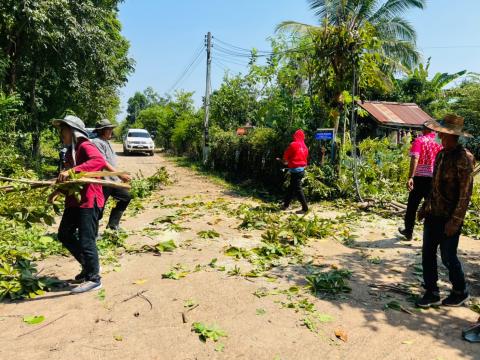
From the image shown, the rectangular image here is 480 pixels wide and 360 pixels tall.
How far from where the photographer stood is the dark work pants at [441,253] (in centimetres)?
381

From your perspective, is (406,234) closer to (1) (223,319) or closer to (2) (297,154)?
(2) (297,154)

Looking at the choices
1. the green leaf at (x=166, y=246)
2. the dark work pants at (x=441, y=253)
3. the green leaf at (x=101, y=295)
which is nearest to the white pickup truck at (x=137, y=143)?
the green leaf at (x=166, y=246)

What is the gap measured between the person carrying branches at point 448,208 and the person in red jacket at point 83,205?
346 centimetres

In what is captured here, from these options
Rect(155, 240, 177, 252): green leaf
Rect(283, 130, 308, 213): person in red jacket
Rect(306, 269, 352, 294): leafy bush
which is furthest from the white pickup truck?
Rect(306, 269, 352, 294): leafy bush

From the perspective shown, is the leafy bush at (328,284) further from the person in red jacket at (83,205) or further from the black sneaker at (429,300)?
the person in red jacket at (83,205)

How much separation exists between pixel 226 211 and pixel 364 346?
18.1 ft

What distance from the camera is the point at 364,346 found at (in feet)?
10.8

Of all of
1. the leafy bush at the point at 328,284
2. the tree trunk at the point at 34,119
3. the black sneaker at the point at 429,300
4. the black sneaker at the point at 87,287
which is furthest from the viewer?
the tree trunk at the point at 34,119

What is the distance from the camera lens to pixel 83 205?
4082 mm

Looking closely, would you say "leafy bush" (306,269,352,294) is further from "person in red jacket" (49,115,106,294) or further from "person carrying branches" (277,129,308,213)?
"person carrying branches" (277,129,308,213)

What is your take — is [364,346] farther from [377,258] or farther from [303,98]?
[303,98]

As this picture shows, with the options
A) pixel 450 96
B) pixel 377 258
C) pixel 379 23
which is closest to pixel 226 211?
pixel 377 258

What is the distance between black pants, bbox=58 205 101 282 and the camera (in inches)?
162

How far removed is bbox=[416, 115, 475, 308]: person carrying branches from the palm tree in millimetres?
7071
